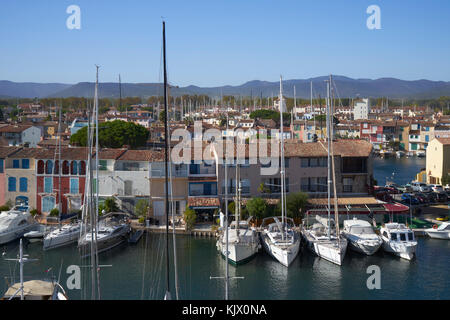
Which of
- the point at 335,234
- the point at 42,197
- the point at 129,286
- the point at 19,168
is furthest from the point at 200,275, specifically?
the point at 19,168

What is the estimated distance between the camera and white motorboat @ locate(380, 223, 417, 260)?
17.4 meters

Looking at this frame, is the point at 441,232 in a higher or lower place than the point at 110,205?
lower

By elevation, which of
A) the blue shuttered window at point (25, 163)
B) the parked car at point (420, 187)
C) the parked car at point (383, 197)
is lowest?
the parked car at point (383, 197)

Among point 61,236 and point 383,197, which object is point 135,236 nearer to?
point 61,236

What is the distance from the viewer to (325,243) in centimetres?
1755

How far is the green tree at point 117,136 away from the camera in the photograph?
1393 inches

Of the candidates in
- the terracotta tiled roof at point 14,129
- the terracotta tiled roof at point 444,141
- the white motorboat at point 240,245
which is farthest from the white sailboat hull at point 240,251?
the terracotta tiled roof at point 14,129

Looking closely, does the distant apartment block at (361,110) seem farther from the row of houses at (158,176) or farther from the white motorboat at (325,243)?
the white motorboat at (325,243)

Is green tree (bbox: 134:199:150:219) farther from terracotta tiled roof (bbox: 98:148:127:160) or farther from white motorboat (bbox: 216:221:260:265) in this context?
white motorboat (bbox: 216:221:260:265)

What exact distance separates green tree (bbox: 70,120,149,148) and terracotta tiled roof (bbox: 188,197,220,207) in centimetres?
1516

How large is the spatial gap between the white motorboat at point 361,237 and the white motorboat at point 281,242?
1834 millimetres

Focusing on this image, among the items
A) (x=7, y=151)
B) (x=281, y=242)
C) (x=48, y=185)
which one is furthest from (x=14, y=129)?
(x=281, y=242)

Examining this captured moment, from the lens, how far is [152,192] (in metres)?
22.0

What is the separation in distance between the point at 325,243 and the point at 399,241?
259cm
